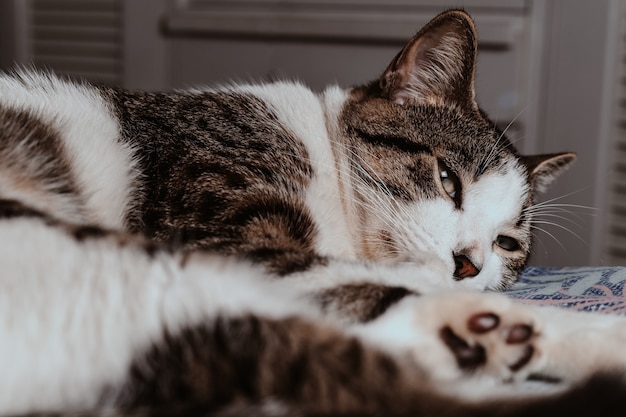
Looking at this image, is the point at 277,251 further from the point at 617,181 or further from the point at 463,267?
the point at 617,181

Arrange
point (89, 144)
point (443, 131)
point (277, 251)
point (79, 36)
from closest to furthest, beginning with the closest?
point (277, 251) < point (89, 144) < point (443, 131) < point (79, 36)

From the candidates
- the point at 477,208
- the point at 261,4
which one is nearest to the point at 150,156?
the point at 477,208

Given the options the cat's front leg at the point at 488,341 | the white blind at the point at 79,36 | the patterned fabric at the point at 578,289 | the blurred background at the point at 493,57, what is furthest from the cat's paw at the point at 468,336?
the white blind at the point at 79,36

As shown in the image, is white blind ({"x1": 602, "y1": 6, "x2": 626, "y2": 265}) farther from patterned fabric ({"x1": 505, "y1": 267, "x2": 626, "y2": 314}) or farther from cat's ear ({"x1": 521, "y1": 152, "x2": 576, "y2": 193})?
patterned fabric ({"x1": 505, "y1": 267, "x2": 626, "y2": 314})

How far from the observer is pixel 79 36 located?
3523 mm

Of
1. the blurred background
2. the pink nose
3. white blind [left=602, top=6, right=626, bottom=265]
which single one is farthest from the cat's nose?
white blind [left=602, top=6, right=626, bottom=265]

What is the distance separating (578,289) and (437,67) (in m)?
0.50

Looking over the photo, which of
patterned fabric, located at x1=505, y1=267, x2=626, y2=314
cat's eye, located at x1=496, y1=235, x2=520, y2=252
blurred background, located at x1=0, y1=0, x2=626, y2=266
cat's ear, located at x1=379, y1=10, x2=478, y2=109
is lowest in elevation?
patterned fabric, located at x1=505, y1=267, x2=626, y2=314

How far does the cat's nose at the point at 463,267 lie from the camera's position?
1207 mm

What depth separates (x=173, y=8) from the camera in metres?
3.24

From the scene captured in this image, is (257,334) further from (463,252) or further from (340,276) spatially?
(463,252)

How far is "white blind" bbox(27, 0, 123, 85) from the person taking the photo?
3.42m

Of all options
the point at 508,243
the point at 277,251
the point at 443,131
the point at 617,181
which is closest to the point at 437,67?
the point at 443,131

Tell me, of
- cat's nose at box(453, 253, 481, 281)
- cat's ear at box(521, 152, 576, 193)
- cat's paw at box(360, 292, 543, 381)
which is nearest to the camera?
cat's paw at box(360, 292, 543, 381)
